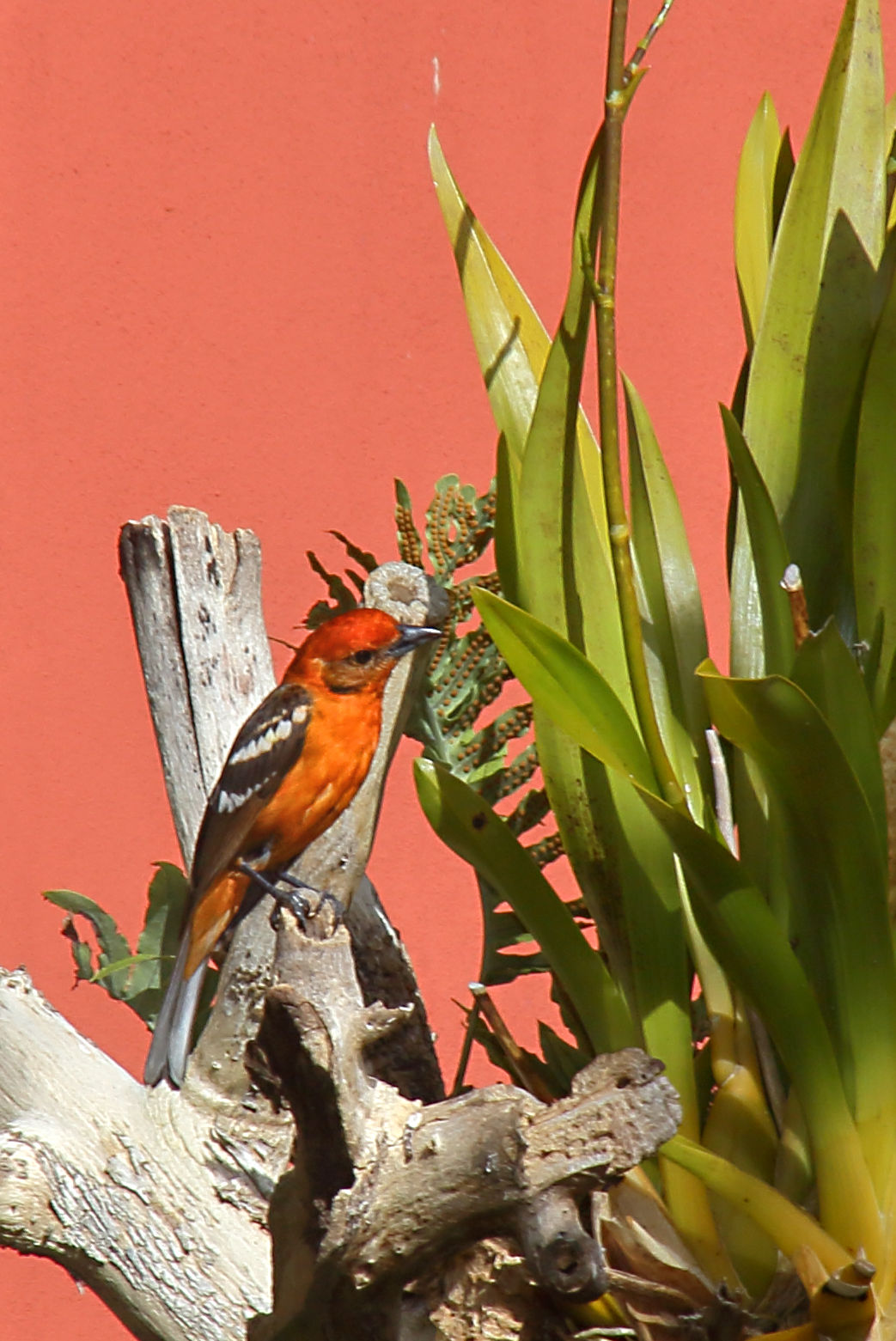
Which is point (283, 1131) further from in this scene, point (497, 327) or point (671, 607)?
point (497, 327)

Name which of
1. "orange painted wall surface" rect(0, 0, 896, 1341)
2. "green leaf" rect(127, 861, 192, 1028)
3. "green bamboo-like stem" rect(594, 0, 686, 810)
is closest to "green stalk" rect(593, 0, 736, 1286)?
"green bamboo-like stem" rect(594, 0, 686, 810)

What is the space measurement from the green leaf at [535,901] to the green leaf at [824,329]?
0.98ft

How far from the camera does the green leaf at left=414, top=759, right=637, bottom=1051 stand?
3.86ft

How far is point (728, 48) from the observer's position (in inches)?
102

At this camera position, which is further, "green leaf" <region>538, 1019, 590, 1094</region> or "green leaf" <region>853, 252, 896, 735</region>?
"green leaf" <region>538, 1019, 590, 1094</region>

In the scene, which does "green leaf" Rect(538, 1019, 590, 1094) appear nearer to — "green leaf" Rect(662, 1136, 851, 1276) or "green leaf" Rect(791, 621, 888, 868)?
"green leaf" Rect(662, 1136, 851, 1276)

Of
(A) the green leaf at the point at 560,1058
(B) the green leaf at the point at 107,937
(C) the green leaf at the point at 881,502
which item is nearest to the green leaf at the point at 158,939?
(B) the green leaf at the point at 107,937

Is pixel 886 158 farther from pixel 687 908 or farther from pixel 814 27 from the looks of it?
pixel 814 27

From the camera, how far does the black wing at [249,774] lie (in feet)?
4.40

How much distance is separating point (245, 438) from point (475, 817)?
4.25 ft

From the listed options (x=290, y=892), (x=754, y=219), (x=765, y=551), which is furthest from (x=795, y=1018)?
(x=754, y=219)

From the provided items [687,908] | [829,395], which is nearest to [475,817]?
[687,908]

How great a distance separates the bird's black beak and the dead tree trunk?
0.03 metres

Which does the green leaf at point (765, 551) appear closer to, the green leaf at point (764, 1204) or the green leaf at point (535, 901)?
the green leaf at point (535, 901)
